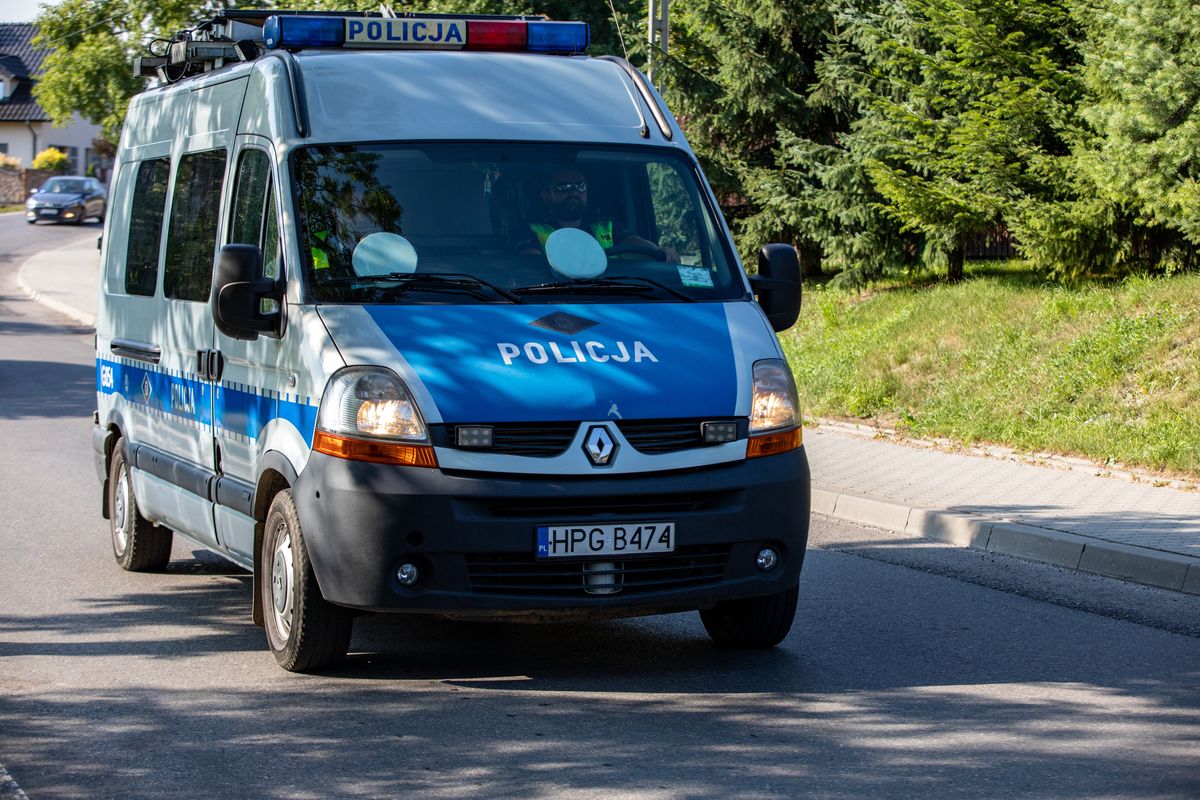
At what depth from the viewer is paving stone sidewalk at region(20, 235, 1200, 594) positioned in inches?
344

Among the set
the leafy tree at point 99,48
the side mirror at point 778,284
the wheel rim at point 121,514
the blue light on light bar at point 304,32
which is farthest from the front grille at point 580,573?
the leafy tree at point 99,48

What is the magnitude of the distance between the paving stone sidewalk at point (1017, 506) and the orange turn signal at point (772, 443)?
9.48 ft

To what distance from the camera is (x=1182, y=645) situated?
7.13 meters

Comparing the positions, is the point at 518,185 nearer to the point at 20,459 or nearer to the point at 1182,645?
the point at 1182,645

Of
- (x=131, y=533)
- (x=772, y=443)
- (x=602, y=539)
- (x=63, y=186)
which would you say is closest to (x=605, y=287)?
(x=772, y=443)

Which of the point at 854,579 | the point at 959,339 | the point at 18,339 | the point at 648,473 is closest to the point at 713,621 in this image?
the point at 648,473

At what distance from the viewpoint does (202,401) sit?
7508 mm

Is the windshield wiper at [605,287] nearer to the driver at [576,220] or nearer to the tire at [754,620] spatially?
the driver at [576,220]

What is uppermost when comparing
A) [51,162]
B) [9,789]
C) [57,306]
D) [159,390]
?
[159,390]

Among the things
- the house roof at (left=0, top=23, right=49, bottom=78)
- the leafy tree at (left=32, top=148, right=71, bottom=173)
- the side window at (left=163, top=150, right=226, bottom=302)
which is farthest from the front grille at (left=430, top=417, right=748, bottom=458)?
the house roof at (left=0, top=23, right=49, bottom=78)

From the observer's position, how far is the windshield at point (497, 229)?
21.4ft

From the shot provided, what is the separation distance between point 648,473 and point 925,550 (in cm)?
388

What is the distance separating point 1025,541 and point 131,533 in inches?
190

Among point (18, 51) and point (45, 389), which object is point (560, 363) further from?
point (18, 51)
